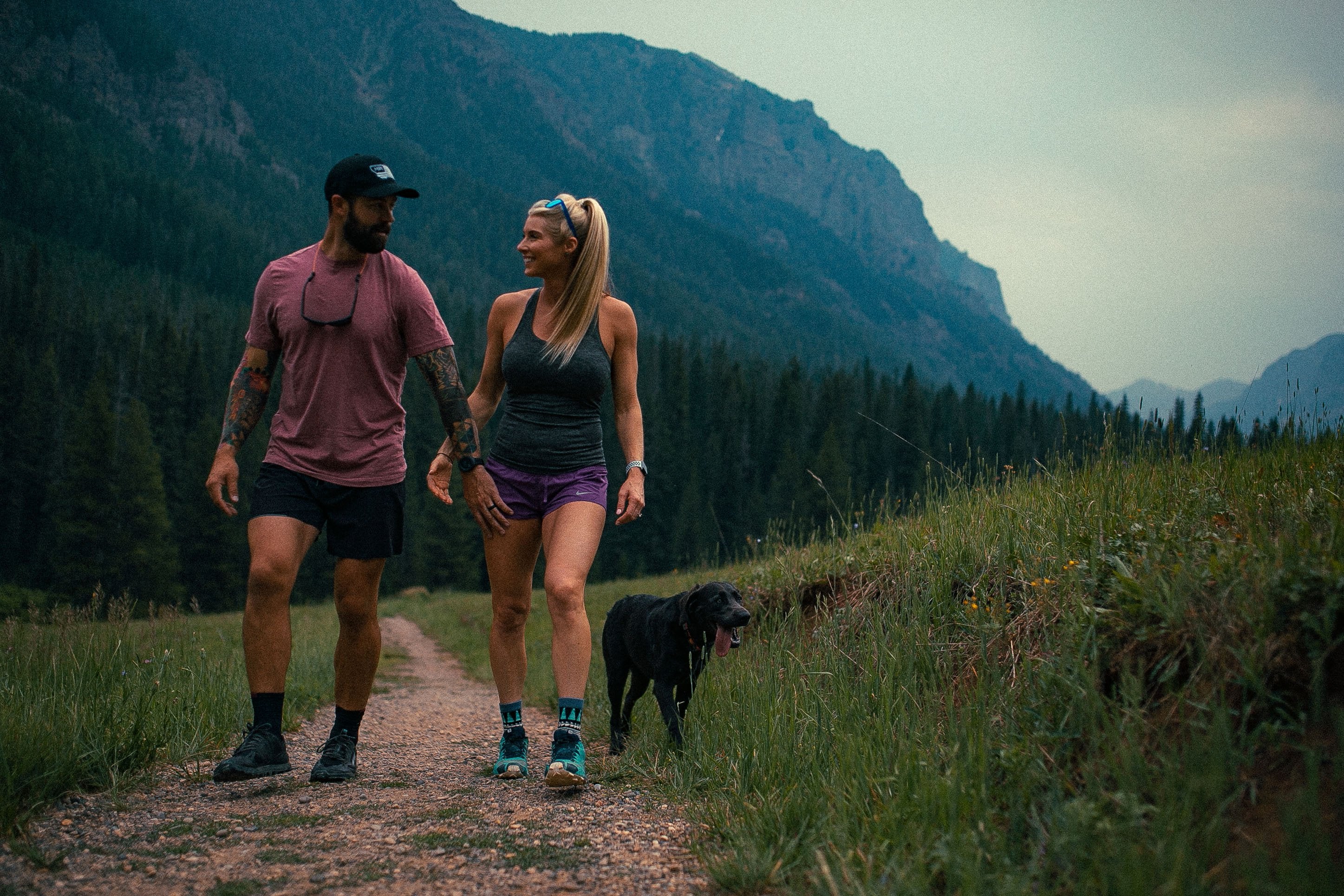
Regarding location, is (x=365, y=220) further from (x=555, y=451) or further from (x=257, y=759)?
(x=257, y=759)

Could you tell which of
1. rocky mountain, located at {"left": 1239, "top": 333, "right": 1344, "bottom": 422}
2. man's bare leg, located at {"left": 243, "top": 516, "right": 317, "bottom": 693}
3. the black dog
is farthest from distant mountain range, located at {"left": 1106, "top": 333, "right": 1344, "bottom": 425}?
man's bare leg, located at {"left": 243, "top": 516, "right": 317, "bottom": 693}

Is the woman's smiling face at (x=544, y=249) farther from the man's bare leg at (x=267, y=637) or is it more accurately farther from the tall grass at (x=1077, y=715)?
the tall grass at (x=1077, y=715)

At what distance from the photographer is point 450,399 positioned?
4.12 meters

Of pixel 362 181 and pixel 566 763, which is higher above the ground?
pixel 362 181

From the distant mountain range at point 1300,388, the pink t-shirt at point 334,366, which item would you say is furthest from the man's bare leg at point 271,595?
the distant mountain range at point 1300,388

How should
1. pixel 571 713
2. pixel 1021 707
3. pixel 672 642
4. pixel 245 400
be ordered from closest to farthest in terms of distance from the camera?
pixel 1021 707
pixel 571 713
pixel 245 400
pixel 672 642

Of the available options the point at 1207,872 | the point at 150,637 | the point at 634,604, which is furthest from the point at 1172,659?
the point at 150,637

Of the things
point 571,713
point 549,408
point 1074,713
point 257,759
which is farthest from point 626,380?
point 1074,713

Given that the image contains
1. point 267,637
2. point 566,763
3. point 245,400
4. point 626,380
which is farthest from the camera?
point 626,380

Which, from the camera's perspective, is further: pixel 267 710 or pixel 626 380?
pixel 626 380

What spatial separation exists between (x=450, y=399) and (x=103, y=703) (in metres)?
2.10

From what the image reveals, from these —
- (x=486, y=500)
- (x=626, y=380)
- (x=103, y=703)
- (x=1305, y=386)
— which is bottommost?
(x=103, y=703)

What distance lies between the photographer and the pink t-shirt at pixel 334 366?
3.80 metres

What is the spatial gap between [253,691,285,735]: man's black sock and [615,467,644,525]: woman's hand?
167 cm
